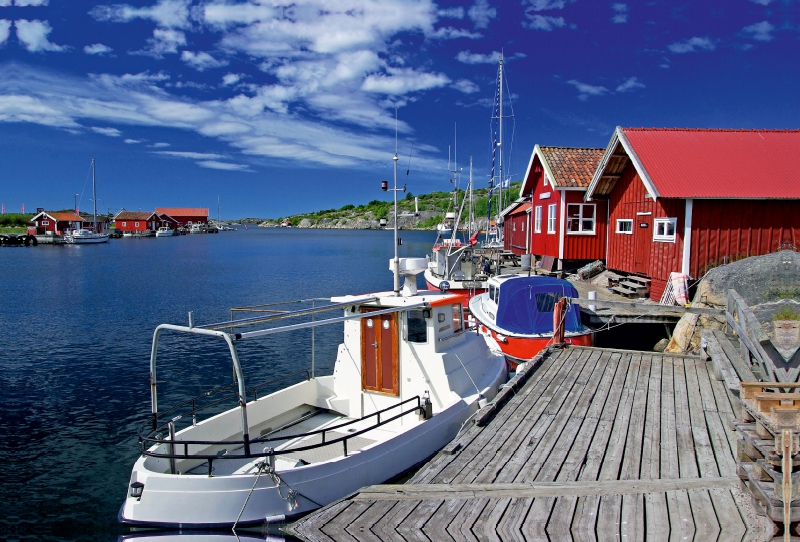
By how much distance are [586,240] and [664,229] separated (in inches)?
295

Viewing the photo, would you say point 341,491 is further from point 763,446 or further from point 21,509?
point 21,509

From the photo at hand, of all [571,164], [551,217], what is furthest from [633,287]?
[571,164]

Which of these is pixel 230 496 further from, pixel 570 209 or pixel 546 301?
pixel 570 209

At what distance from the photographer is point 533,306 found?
52.5 feet

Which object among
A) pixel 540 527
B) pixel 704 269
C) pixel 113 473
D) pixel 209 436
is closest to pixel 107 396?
pixel 113 473

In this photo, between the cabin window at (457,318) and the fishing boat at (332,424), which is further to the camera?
the cabin window at (457,318)

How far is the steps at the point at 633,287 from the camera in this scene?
19281 millimetres

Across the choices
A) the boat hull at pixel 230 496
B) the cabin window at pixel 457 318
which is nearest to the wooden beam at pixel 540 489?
the boat hull at pixel 230 496

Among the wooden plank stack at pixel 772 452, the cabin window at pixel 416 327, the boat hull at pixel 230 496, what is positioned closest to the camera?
the wooden plank stack at pixel 772 452

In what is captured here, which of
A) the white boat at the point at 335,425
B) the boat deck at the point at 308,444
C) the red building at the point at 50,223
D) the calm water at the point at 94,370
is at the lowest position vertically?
the calm water at the point at 94,370

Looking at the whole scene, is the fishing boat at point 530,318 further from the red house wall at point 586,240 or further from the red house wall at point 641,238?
the red house wall at point 586,240

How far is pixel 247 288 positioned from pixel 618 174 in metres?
26.1

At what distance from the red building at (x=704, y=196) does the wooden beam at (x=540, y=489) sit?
1291cm

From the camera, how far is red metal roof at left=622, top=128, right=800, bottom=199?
16.6 m
